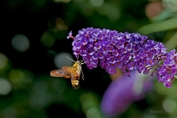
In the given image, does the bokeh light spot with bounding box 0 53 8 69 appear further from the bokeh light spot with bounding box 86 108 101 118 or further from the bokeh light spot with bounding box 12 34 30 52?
the bokeh light spot with bounding box 86 108 101 118

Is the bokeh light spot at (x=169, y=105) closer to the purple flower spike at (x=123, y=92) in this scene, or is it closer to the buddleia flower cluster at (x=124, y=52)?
the purple flower spike at (x=123, y=92)

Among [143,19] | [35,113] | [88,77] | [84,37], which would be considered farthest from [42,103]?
[84,37]

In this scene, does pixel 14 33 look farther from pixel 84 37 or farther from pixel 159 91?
pixel 84 37

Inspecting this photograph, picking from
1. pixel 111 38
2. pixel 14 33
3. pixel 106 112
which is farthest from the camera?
pixel 14 33

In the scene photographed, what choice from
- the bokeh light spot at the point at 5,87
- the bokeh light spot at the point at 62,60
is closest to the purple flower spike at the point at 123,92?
the bokeh light spot at the point at 62,60

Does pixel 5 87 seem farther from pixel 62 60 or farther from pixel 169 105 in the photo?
pixel 169 105

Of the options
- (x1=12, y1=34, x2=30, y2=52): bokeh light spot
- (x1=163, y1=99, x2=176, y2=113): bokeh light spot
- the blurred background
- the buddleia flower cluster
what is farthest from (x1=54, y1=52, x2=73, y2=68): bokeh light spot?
the buddleia flower cluster

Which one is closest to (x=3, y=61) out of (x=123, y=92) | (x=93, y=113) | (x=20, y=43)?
(x=20, y=43)
